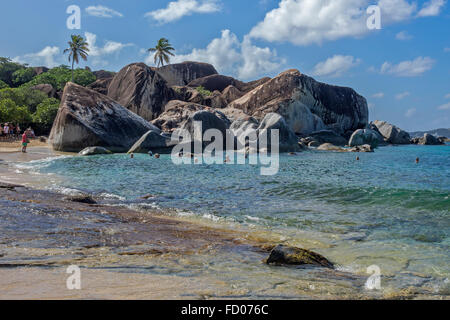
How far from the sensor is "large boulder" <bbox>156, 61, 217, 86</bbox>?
219 ft

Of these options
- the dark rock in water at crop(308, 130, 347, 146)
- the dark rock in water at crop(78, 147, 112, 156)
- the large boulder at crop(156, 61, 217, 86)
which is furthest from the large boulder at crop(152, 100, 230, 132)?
the large boulder at crop(156, 61, 217, 86)

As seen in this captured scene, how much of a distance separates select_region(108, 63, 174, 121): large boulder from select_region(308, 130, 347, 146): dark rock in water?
730 inches

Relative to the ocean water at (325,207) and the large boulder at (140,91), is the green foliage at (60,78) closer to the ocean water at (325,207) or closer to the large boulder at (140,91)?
the large boulder at (140,91)

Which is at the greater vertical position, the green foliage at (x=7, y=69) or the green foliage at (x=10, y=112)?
the green foliage at (x=7, y=69)

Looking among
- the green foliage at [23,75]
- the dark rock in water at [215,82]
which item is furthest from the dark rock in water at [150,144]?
the green foliage at [23,75]

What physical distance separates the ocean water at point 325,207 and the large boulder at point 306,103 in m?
32.2

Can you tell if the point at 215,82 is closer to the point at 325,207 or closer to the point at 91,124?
the point at 91,124

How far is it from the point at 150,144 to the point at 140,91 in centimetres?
2011

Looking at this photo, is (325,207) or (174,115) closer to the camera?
(325,207)

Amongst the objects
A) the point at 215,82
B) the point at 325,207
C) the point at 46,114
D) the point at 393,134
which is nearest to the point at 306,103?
the point at 393,134

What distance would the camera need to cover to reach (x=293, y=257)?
16.5 ft

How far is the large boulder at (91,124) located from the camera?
27109 mm

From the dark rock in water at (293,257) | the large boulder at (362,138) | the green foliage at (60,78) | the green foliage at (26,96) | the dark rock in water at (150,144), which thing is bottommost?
the dark rock in water at (293,257)
